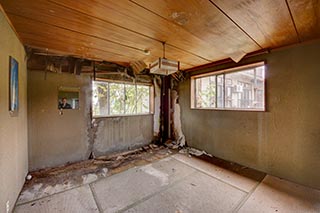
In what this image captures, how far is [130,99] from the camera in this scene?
412 centimetres

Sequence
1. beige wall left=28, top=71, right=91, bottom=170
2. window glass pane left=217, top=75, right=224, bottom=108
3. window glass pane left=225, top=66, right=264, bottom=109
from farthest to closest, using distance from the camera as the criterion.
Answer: window glass pane left=217, top=75, right=224, bottom=108 < window glass pane left=225, top=66, right=264, bottom=109 < beige wall left=28, top=71, right=91, bottom=170

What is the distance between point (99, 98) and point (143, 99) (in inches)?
49.1

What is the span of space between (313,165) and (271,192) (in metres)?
0.76

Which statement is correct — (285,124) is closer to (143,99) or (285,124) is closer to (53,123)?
(143,99)

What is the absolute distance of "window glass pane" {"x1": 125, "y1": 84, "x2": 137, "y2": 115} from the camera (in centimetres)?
405

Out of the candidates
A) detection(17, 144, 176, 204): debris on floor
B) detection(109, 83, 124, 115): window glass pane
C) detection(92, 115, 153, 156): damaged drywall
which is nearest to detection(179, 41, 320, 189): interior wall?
detection(17, 144, 176, 204): debris on floor

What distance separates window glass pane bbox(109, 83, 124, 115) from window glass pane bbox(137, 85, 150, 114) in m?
0.52

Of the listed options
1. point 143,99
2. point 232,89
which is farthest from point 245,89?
point 143,99

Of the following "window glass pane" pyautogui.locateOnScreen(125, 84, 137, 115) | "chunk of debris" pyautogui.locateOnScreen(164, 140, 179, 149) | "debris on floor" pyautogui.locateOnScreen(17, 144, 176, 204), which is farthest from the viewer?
"chunk of debris" pyautogui.locateOnScreen(164, 140, 179, 149)

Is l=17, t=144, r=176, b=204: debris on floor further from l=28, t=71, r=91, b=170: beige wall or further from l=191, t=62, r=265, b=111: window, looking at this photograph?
l=191, t=62, r=265, b=111: window

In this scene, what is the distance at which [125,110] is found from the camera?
4035mm

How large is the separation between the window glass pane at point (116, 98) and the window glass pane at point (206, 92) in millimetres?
2031

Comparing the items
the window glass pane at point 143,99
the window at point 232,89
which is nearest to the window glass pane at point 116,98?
the window glass pane at point 143,99

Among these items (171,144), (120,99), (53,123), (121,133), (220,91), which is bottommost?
(171,144)
